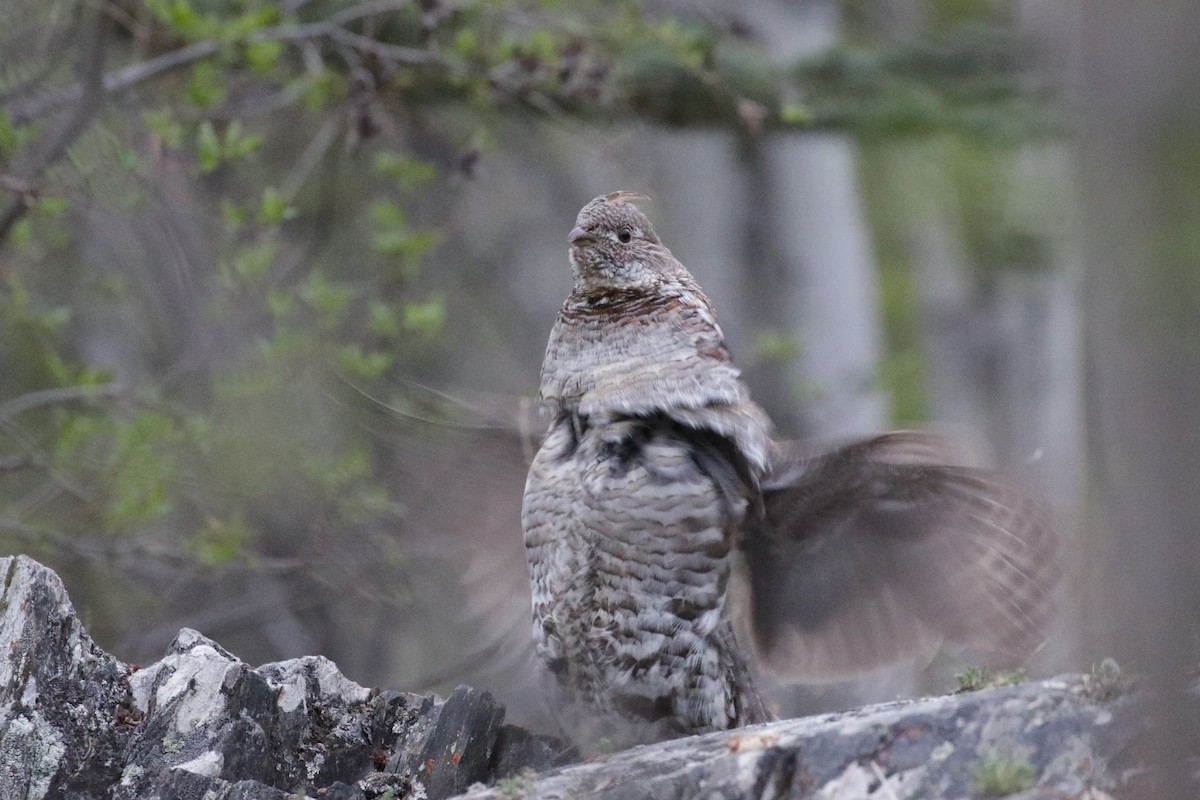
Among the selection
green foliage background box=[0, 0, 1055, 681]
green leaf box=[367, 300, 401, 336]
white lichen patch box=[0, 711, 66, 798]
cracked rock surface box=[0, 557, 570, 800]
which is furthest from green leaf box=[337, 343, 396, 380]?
white lichen patch box=[0, 711, 66, 798]

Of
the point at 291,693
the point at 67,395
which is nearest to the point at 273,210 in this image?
the point at 67,395

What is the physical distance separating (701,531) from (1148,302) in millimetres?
2133

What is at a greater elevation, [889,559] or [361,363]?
[361,363]

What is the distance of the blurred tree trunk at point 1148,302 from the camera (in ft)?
4.41

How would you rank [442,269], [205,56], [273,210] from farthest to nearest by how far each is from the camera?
1. [442,269]
2. [205,56]
3. [273,210]

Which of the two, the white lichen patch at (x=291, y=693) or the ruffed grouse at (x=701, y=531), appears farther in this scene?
the ruffed grouse at (x=701, y=531)

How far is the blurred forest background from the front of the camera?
4.67 ft

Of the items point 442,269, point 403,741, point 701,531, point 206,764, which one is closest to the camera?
point 206,764

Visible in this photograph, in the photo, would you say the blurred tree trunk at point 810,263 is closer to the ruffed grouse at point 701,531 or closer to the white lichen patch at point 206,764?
the ruffed grouse at point 701,531

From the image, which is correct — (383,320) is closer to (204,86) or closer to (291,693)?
(204,86)

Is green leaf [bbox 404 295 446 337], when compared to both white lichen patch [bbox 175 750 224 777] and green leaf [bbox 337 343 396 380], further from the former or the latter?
white lichen patch [bbox 175 750 224 777]

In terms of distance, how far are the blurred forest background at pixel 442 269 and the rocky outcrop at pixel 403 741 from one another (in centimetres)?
32

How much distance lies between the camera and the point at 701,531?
3467 mm

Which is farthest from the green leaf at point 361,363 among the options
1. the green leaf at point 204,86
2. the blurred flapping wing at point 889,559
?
the blurred flapping wing at point 889,559
